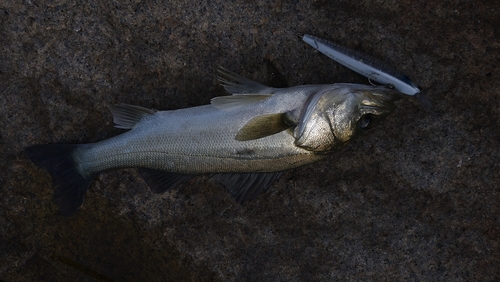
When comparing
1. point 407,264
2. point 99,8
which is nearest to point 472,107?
point 407,264

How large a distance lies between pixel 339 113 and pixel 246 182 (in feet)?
2.59

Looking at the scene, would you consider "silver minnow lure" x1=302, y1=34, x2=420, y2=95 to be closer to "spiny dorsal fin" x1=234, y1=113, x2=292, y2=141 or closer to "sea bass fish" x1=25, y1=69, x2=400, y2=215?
"sea bass fish" x1=25, y1=69, x2=400, y2=215

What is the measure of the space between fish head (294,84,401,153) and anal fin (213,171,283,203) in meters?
0.36

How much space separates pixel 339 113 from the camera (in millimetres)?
2549

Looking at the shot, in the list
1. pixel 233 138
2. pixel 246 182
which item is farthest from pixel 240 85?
pixel 246 182

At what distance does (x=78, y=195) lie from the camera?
Answer: 9.62 feet

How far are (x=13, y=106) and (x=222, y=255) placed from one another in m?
1.92

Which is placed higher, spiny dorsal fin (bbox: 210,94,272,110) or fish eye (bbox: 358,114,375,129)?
spiny dorsal fin (bbox: 210,94,272,110)

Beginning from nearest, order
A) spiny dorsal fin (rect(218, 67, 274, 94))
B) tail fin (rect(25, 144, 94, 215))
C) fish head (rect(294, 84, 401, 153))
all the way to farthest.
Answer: fish head (rect(294, 84, 401, 153))
spiny dorsal fin (rect(218, 67, 274, 94))
tail fin (rect(25, 144, 94, 215))

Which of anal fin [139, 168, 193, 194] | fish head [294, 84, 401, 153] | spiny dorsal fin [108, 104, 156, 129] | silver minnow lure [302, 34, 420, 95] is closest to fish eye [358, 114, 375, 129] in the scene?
fish head [294, 84, 401, 153]

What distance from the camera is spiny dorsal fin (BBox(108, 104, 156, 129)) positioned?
284 centimetres

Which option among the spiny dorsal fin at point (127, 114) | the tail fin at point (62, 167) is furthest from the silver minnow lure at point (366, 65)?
the tail fin at point (62, 167)

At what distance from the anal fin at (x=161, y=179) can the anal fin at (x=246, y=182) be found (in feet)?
0.91

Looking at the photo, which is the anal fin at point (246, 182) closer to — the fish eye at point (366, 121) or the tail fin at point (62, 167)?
the fish eye at point (366, 121)
